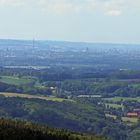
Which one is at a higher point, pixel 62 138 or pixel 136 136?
pixel 62 138

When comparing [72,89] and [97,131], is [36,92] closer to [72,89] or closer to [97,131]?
[72,89]

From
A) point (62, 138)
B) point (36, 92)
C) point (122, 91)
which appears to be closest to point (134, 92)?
point (122, 91)

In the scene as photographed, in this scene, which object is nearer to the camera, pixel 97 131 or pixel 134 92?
pixel 97 131

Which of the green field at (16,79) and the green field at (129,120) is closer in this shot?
the green field at (129,120)

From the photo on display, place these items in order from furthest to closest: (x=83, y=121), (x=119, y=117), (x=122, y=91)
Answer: (x=122, y=91)
(x=119, y=117)
(x=83, y=121)

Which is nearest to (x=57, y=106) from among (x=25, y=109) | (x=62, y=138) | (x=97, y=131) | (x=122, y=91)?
(x=25, y=109)

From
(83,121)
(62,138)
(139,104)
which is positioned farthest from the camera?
(139,104)

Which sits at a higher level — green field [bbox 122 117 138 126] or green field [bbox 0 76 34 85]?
green field [bbox 0 76 34 85]

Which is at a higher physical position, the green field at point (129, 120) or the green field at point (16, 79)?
the green field at point (16, 79)

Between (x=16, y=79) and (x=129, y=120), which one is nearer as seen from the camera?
(x=129, y=120)

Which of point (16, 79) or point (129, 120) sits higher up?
point (16, 79)

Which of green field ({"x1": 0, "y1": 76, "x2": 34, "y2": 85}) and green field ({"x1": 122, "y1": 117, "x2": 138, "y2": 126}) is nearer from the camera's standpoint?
green field ({"x1": 122, "y1": 117, "x2": 138, "y2": 126})
